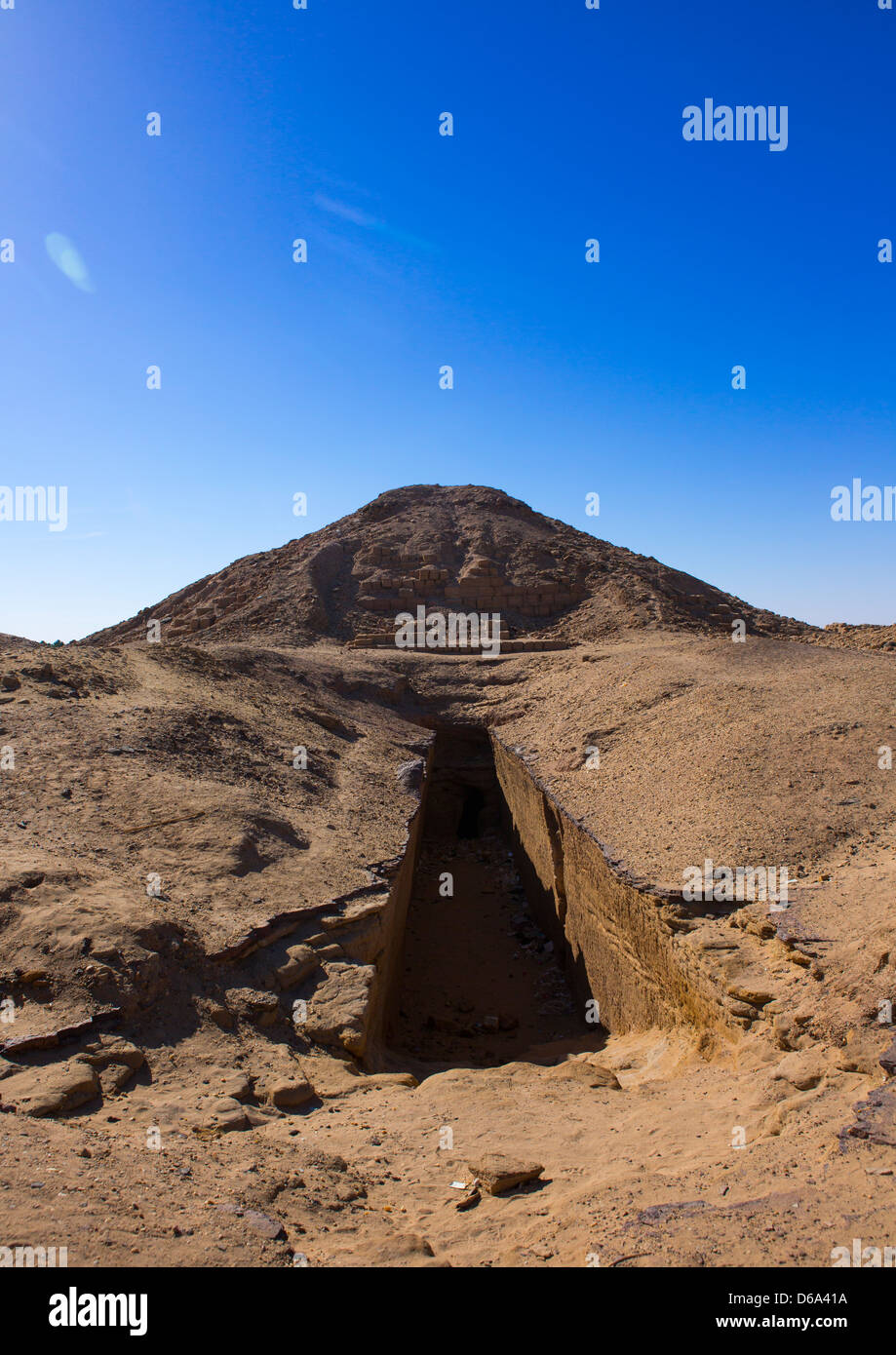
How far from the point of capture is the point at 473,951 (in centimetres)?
980

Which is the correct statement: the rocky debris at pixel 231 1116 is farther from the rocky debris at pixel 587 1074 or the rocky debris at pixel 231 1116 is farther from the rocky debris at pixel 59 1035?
the rocky debris at pixel 587 1074

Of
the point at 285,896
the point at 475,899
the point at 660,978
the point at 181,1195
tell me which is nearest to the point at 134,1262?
the point at 181,1195

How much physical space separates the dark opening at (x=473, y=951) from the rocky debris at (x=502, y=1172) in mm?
2548

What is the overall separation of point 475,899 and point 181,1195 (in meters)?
9.16

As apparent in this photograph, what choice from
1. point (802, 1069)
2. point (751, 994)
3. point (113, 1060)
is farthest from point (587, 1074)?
point (113, 1060)

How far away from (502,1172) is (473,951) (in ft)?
22.0

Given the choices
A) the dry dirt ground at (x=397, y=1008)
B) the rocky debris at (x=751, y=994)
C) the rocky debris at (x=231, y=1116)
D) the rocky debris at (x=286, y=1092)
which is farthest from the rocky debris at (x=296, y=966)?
the rocky debris at (x=751, y=994)

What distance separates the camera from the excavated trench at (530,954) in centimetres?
596

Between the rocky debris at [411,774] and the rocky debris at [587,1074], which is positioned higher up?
the rocky debris at [411,774]

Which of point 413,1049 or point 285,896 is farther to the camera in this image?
point 413,1049

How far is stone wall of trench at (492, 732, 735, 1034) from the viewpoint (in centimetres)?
554

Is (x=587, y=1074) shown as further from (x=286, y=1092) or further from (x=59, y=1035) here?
(x=59, y=1035)
